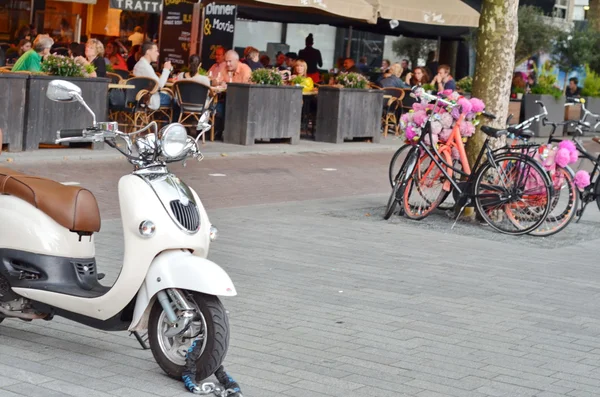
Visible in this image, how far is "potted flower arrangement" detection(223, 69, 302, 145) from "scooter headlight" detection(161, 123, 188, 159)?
39.2 feet

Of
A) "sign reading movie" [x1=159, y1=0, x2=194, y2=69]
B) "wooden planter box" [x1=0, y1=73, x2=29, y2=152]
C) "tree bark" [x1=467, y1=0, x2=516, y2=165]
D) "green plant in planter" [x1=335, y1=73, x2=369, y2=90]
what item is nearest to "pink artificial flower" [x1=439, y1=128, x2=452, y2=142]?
"tree bark" [x1=467, y1=0, x2=516, y2=165]

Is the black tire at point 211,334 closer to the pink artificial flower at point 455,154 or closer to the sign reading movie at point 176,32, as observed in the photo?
the pink artificial flower at point 455,154

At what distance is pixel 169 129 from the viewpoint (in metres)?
5.05

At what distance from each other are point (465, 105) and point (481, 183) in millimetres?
750

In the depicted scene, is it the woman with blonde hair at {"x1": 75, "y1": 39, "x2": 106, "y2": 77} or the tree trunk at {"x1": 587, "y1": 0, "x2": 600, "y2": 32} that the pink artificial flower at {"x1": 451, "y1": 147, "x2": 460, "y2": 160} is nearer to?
the woman with blonde hair at {"x1": 75, "y1": 39, "x2": 106, "y2": 77}

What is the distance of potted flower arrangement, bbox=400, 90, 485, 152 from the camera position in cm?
1055

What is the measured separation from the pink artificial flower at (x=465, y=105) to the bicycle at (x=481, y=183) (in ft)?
0.28

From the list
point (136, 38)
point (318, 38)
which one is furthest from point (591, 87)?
point (136, 38)

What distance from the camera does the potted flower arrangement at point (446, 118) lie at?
10.6 m

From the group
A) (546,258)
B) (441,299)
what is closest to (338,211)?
(546,258)

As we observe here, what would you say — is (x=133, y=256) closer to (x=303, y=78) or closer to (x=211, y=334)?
(x=211, y=334)

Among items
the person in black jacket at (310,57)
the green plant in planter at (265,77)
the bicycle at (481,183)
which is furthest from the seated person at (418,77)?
the bicycle at (481,183)

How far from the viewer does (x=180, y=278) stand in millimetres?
4898

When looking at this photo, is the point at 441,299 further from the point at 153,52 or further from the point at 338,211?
the point at 153,52
